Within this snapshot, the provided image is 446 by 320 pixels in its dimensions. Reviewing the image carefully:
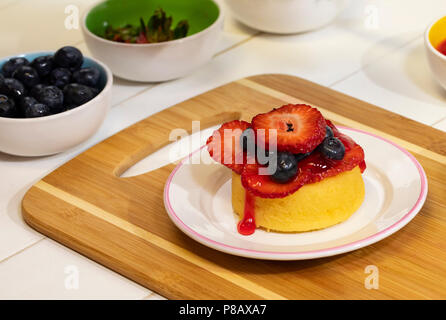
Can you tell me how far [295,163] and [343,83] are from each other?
687 millimetres

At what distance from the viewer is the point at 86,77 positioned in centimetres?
159

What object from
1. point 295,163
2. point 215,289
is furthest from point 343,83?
point 215,289

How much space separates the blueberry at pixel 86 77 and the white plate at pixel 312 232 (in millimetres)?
302

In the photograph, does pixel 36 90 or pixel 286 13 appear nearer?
pixel 36 90

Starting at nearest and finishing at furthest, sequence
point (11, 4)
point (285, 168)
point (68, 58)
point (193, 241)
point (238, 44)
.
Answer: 1. point (285, 168)
2. point (193, 241)
3. point (68, 58)
4. point (238, 44)
5. point (11, 4)

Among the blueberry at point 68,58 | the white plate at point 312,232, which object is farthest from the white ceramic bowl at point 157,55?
the white plate at point 312,232

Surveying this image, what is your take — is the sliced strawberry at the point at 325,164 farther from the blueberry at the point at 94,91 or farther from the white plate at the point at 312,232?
the blueberry at the point at 94,91

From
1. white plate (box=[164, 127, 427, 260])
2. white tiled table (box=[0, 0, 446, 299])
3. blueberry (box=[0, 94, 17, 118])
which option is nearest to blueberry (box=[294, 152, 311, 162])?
white plate (box=[164, 127, 427, 260])

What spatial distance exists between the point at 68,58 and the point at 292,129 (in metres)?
0.59

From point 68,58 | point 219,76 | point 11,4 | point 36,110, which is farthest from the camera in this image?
point 11,4

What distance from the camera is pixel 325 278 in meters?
1.21

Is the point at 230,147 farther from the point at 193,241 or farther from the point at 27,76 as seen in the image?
the point at 27,76

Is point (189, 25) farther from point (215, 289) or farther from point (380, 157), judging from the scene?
point (215, 289)

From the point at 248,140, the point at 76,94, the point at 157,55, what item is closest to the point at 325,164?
the point at 248,140
